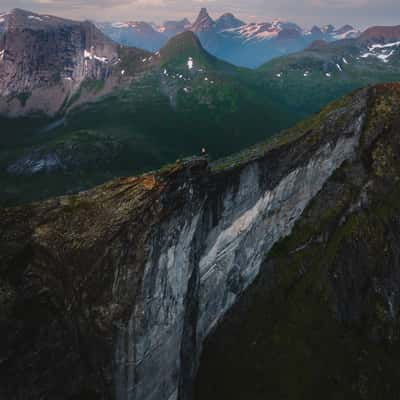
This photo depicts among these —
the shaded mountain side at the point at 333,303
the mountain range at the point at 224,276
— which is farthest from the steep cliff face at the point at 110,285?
the shaded mountain side at the point at 333,303

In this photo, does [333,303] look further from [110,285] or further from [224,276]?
[110,285]

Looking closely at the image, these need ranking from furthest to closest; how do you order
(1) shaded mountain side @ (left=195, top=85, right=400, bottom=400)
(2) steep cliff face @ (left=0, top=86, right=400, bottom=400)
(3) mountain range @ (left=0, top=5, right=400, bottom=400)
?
(1) shaded mountain side @ (left=195, top=85, right=400, bottom=400) → (3) mountain range @ (left=0, top=5, right=400, bottom=400) → (2) steep cliff face @ (left=0, top=86, right=400, bottom=400)

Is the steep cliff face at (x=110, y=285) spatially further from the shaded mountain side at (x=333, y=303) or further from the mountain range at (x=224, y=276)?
the shaded mountain side at (x=333, y=303)

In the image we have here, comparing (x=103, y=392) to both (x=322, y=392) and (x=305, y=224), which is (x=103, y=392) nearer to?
(x=322, y=392)

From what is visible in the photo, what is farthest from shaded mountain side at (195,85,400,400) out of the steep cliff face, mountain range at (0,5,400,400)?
the steep cliff face

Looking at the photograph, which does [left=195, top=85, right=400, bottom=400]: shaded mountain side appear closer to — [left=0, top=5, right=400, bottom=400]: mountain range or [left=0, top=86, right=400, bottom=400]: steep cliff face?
[left=0, top=5, right=400, bottom=400]: mountain range
